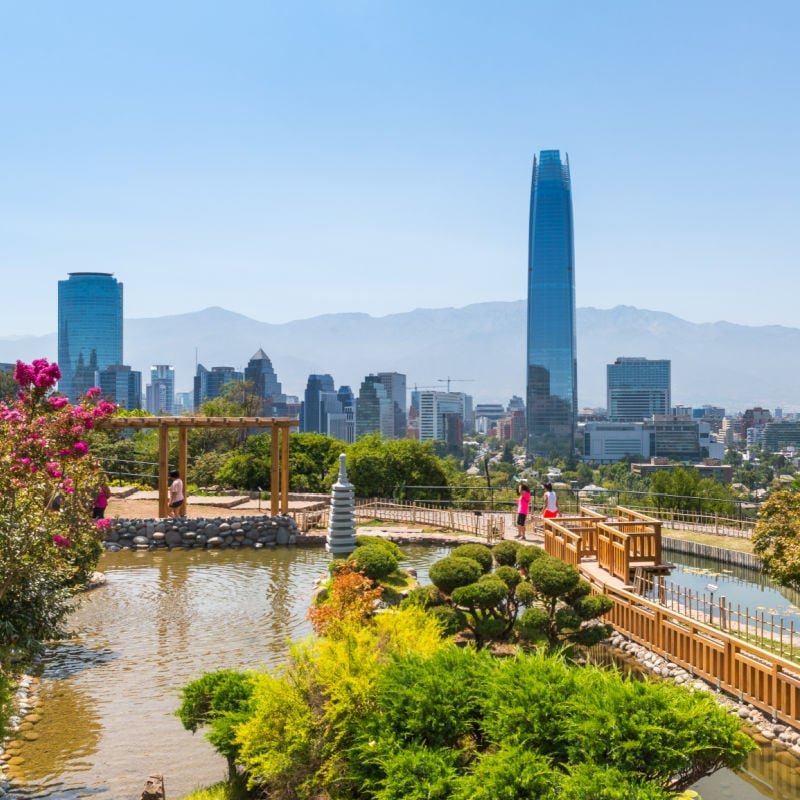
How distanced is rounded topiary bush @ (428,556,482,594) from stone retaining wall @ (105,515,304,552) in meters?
10.8

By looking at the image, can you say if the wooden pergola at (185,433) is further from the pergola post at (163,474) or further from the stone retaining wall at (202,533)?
the stone retaining wall at (202,533)

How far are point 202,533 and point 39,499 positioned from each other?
14672 millimetres

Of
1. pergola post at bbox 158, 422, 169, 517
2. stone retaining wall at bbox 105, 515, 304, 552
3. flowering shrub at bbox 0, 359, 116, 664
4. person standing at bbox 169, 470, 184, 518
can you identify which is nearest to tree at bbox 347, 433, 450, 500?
stone retaining wall at bbox 105, 515, 304, 552

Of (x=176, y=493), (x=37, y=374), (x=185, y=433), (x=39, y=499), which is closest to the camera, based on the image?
(x=39, y=499)

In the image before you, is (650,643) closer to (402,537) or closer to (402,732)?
(402,732)

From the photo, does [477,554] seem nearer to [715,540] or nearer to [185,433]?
[715,540]

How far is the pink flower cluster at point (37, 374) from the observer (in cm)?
855

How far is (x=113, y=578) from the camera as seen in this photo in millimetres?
17750

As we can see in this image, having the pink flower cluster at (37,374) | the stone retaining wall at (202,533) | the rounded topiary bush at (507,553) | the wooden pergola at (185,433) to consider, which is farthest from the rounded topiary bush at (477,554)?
the wooden pergola at (185,433)

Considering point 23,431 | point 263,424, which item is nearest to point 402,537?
point 263,424

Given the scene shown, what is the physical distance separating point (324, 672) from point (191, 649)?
627 cm

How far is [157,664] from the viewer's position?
38.5 feet

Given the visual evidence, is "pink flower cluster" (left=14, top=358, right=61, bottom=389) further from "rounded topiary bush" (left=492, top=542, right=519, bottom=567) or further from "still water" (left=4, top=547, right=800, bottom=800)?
"rounded topiary bush" (left=492, top=542, right=519, bottom=567)

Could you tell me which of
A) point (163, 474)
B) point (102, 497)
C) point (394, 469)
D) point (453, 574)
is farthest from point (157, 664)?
point (394, 469)
